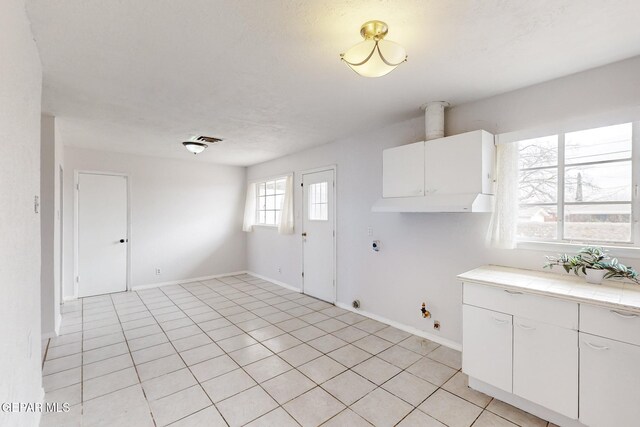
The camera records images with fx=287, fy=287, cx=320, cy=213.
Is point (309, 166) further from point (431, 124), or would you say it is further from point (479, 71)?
point (479, 71)

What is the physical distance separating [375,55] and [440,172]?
137 cm

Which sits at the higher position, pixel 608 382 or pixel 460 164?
pixel 460 164

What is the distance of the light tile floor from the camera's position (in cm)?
198

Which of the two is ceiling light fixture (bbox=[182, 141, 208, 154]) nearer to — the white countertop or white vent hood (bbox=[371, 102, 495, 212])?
white vent hood (bbox=[371, 102, 495, 212])

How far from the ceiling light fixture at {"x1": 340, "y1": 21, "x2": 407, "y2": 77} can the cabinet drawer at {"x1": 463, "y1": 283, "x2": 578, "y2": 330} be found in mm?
1716

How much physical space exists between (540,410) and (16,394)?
3018mm

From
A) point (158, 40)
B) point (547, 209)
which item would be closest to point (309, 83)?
point (158, 40)

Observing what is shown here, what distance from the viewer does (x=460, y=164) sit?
2498 millimetres

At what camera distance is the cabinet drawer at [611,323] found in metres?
1.57

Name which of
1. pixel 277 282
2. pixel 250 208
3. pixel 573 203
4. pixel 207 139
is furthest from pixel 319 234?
pixel 573 203

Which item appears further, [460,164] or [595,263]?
[460,164]

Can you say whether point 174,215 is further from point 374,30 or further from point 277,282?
point 374,30

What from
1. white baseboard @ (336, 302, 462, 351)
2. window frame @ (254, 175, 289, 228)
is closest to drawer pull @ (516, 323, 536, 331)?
white baseboard @ (336, 302, 462, 351)

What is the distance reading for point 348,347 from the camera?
9.70 feet
